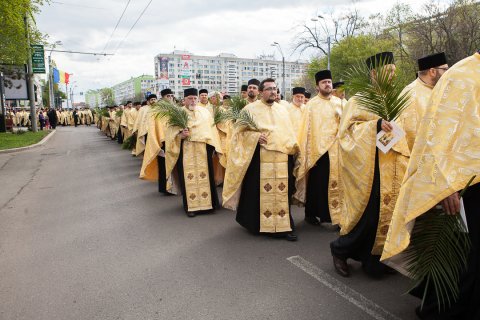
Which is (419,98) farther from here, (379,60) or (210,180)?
(210,180)

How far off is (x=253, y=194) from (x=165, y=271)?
1.58 meters

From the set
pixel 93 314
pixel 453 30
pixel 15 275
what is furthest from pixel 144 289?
pixel 453 30

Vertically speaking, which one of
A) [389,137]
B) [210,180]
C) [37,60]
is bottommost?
[210,180]

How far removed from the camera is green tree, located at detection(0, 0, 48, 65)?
1475 centimetres

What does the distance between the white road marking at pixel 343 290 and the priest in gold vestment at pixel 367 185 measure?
0.18 m

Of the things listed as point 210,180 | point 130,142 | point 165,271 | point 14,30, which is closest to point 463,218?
point 165,271

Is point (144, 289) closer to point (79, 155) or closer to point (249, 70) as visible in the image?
point (79, 155)

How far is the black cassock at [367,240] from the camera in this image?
3562 mm

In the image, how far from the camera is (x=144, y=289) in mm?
3736

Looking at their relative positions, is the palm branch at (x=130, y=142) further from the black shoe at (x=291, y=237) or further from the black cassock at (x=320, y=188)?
the black shoe at (x=291, y=237)

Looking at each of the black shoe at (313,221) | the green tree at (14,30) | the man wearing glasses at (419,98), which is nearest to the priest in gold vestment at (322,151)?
the black shoe at (313,221)

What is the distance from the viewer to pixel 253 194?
5.21m

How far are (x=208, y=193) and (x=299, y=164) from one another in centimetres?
178

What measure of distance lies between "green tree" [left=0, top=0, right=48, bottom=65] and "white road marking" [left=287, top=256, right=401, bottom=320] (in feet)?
47.0
